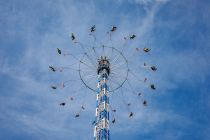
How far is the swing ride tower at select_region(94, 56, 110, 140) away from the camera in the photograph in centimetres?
6494

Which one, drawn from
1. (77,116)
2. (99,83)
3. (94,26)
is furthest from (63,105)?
A: (94,26)

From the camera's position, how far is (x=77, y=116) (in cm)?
7325

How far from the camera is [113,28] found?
72.1 meters

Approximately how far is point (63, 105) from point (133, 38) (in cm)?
1954

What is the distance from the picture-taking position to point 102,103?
226ft

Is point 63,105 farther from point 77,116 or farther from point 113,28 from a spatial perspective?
point 113,28

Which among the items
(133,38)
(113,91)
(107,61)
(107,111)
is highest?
(133,38)

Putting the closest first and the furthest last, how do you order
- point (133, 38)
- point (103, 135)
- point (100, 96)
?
point (103, 135) < point (100, 96) < point (133, 38)

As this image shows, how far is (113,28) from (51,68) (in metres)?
14.4

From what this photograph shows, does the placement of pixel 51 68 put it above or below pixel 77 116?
above

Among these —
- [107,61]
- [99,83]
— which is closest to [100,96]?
[99,83]

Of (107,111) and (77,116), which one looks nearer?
(107,111)

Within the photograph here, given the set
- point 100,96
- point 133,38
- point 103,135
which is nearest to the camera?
point 103,135

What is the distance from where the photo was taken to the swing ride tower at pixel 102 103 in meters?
64.9
